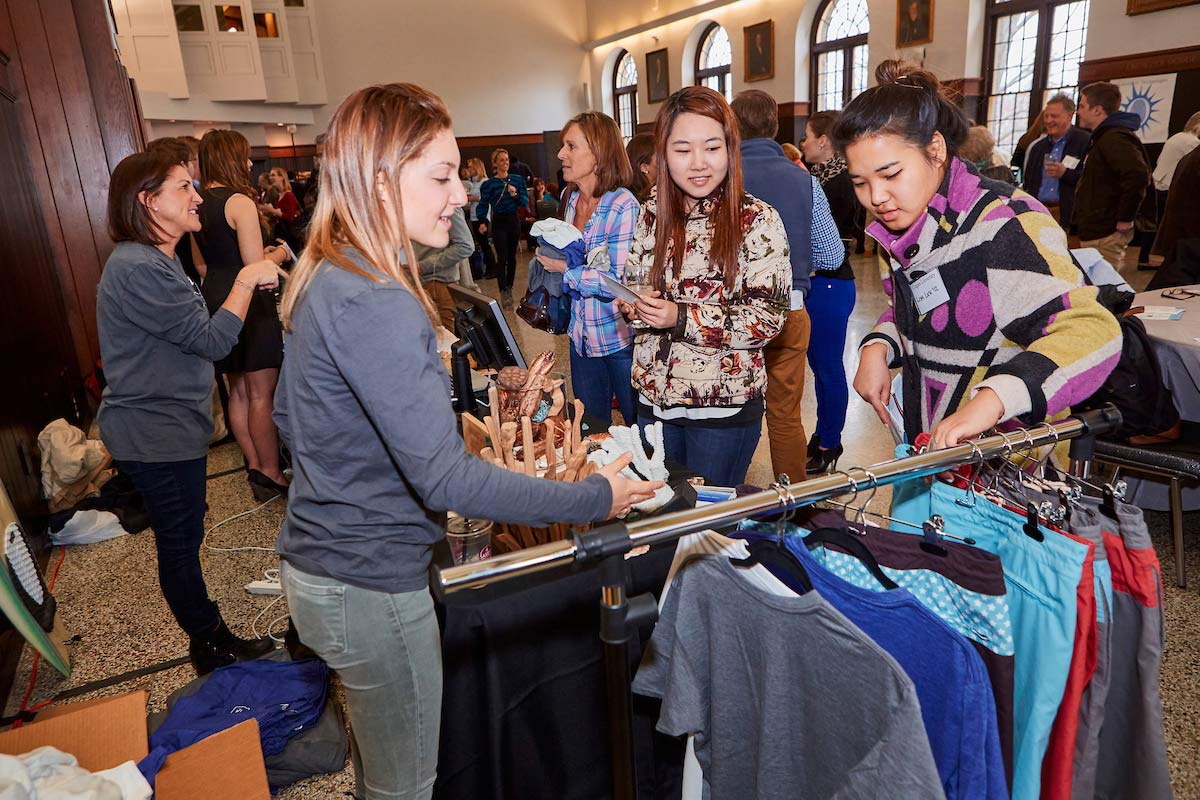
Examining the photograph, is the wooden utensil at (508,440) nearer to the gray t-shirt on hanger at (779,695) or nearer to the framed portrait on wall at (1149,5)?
the gray t-shirt on hanger at (779,695)

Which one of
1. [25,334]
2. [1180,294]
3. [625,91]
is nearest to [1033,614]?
[1180,294]

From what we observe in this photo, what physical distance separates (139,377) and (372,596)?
1278mm

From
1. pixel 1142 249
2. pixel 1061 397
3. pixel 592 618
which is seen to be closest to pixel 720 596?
pixel 592 618

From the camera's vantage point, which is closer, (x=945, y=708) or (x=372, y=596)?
(x=945, y=708)

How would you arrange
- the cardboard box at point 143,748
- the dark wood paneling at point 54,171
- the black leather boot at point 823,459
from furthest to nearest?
the dark wood paneling at point 54,171 < the black leather boot at point 823,459 < the cardboard box at point 143,748

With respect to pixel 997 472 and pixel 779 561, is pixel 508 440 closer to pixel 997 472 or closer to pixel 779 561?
pixel 779 561

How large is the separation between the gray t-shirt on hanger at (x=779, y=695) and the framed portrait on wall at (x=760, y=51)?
48.7 feet

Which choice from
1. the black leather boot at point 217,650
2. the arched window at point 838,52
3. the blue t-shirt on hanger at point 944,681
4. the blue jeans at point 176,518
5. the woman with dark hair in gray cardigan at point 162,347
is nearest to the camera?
the blue t-shirt on hanger at point 944,681

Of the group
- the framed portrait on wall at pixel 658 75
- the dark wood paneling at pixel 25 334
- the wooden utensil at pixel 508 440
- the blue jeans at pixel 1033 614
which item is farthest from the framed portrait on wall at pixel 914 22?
the blue jeans at pixel 1033 614

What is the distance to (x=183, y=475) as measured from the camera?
83.2 inches

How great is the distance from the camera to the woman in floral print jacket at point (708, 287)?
197 centimetres

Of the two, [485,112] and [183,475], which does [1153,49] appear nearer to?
[183,475]

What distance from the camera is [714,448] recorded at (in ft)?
6.86

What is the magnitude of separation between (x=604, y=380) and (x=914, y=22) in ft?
36.0
